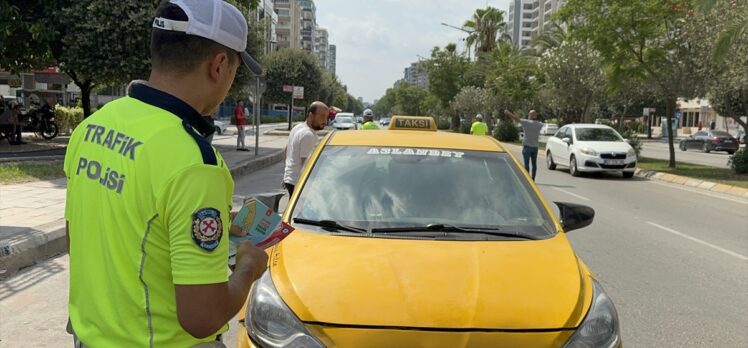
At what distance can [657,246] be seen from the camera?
8.07 m

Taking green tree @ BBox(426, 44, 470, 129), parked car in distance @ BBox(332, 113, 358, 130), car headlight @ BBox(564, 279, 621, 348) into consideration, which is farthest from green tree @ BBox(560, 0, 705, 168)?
green tree @ BBox(426, 44, 470, 129)

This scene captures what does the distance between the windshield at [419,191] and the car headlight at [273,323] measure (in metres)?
0.85

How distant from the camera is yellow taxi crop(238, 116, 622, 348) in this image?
7.93 ft

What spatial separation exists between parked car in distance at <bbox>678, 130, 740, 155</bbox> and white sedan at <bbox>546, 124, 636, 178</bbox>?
20.8m

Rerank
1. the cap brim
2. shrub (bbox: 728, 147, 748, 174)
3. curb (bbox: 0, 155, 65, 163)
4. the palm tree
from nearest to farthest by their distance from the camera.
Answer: the cap brim < curb (bbox: 0, 155, 65, 163) < shrub (bbox: 728, 147, 748, 174) < the palm tree

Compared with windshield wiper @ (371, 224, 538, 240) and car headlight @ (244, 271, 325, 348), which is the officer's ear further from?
windshield wiper @ (371, 224, 538, 240)

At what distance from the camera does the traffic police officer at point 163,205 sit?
4.84 feet

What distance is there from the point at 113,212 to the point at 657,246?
7.94 metres

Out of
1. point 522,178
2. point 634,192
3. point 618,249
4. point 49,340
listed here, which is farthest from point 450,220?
point 634,192

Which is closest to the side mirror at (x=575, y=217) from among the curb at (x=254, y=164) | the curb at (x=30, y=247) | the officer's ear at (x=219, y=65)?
the officer's ear at (x=219, y=65)

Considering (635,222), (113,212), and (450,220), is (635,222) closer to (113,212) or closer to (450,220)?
(450,220)

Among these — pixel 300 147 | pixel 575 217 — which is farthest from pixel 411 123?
pixel 575 217

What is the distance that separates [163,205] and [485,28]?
6643cm

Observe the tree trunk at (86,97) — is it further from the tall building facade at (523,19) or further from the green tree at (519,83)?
the tall building facade at (523,19)
